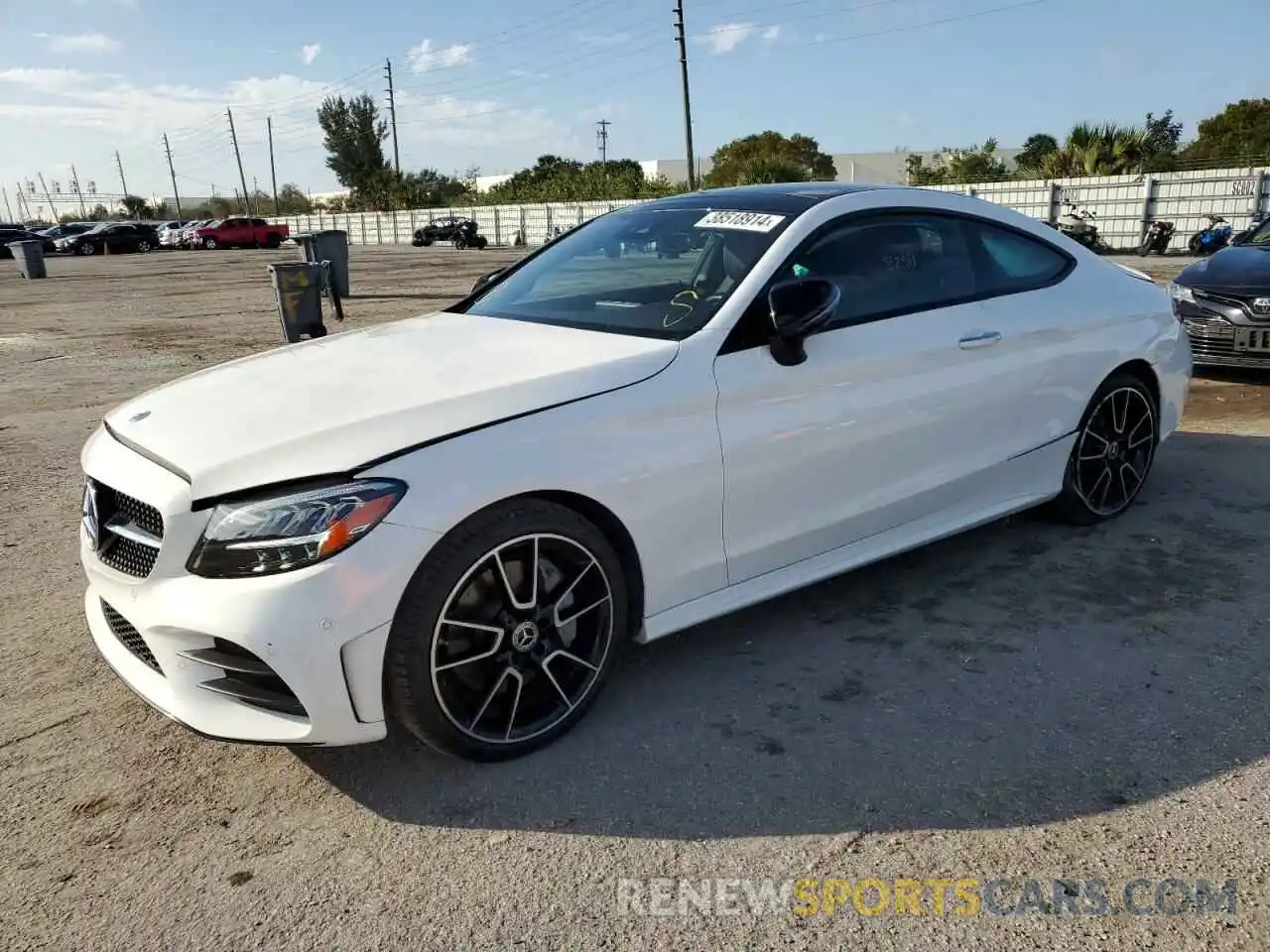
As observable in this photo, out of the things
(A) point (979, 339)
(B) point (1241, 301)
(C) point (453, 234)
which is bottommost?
(C) point (453, 234)

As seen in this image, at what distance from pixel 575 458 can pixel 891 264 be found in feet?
5.48

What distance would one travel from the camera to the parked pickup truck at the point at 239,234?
50.5 metres

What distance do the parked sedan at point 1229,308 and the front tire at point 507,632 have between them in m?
6.50

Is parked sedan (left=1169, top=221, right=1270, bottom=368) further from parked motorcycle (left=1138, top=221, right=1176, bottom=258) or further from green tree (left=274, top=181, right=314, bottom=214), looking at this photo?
green tree (left=274, top=181, right=314, bottom=214)

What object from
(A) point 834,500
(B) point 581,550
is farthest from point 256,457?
(A) point 834,500

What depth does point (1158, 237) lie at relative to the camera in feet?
78.5

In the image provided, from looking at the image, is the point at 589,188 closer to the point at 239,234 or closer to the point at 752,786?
the point at 239,234

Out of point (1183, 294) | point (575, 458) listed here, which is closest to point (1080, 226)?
point (1183, 294)

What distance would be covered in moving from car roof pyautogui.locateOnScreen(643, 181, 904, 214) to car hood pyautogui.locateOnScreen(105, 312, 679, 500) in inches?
35.2

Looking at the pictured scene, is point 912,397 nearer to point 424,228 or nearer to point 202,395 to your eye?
point 202,395

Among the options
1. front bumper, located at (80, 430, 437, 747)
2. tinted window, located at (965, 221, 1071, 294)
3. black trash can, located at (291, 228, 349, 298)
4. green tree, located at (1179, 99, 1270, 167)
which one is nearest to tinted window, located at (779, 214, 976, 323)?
tinted window, located at (965, 221, 1071, 294)

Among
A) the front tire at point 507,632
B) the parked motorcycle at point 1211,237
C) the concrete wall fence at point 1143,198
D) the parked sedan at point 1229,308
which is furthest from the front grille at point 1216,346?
the parked motorcycle at point 1211,237

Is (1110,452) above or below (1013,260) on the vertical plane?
below

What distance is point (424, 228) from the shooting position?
48.7 m
